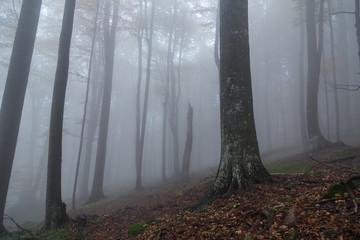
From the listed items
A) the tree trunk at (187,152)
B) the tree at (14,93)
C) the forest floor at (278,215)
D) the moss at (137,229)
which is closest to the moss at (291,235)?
the forest floor at (278,215)

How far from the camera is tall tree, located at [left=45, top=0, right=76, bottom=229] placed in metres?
7.15

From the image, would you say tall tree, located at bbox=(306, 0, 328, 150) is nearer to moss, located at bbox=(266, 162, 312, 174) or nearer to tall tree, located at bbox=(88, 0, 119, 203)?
moss, located at bbox=(266, 162, 312, 174)

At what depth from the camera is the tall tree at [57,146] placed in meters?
7.15

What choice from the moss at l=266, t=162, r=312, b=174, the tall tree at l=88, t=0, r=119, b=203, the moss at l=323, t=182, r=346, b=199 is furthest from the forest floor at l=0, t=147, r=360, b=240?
the tall tree at l=88, t=0, r=119, b=203

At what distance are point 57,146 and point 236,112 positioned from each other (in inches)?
237

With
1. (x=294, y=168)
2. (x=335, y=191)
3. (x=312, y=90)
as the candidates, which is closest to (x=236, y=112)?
(x=335, y=191)

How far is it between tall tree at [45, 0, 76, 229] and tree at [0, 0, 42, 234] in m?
1.95

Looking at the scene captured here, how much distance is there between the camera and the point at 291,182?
4809mm

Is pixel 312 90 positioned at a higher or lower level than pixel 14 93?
higher

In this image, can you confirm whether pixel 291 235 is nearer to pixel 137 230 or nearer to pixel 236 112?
pixel 236 112

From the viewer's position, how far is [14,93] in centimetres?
860

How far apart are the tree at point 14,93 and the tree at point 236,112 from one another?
7686 mm

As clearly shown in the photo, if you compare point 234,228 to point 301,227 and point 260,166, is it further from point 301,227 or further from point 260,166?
point 260,166

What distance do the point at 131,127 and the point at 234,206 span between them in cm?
4623
